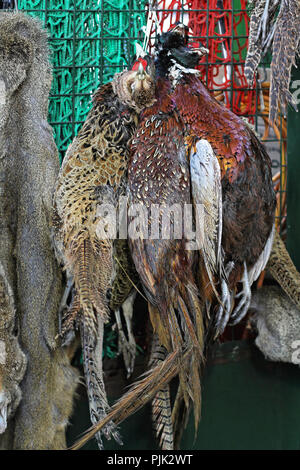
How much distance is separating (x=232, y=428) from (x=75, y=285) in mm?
644

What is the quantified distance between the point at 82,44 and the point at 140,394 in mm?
783

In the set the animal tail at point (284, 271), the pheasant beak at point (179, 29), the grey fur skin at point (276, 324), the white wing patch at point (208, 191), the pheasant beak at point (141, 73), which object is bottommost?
the grey fur skin at point (276, 324)

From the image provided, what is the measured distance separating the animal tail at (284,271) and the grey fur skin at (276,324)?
5 cm

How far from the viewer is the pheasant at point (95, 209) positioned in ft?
3.44

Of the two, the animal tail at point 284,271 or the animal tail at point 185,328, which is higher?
the animal tail at point 284,271

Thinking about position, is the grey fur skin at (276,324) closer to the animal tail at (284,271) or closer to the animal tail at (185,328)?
the animal tail at (284,271)

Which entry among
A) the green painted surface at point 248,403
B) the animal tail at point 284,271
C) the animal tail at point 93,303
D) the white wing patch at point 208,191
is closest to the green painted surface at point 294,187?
the animal tail at point 284,271

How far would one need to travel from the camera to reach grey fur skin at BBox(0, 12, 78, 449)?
1.12 m

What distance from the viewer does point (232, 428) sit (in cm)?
142

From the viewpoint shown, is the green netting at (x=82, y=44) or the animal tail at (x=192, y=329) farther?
the green netting at (x=82, y=44)

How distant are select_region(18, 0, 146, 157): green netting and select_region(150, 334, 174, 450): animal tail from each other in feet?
1.76

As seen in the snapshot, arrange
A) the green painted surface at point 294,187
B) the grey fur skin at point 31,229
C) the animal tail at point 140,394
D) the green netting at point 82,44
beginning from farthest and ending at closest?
1. the green painted surface at point 294,187
2. the green netting at point 82,44
3. the grey fur skin at point 31,229
4. the animal tail at point 140,394

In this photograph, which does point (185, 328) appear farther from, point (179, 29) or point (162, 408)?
point (179, 29)

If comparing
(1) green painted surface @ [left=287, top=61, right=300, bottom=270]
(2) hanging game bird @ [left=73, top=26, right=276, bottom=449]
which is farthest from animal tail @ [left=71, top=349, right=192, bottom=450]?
(1) green painted surface @ [left=287, top=61, right=300, bottom=270]
